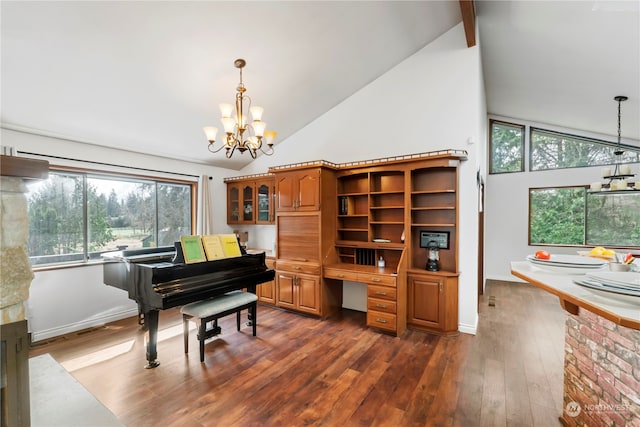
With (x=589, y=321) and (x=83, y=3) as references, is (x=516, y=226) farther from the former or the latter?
(x=83, y=3)

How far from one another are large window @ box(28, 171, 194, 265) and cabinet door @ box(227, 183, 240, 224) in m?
0.79

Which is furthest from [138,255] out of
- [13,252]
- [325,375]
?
[13,252]

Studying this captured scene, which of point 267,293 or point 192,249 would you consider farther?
point 267,293

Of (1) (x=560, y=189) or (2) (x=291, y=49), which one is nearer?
(2) (x=291, y=49)

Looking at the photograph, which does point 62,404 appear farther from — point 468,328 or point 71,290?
point 468,328

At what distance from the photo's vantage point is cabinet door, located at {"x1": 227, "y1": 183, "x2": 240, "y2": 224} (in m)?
5.33

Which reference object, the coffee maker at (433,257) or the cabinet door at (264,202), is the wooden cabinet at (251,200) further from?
the coffee maker at (433,257)

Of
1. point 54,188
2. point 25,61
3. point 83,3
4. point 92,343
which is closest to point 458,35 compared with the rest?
point 83,3

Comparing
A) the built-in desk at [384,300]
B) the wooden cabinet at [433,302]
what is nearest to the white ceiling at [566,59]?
the wooden cabinet at [433,302]

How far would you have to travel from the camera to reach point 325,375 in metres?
2.54

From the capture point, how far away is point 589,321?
1604 millimetres

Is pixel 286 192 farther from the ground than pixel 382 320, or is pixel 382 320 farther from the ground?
pixel 286 192

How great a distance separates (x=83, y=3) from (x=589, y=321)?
409 centimetres

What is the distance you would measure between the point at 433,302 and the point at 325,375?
5.46 ft
